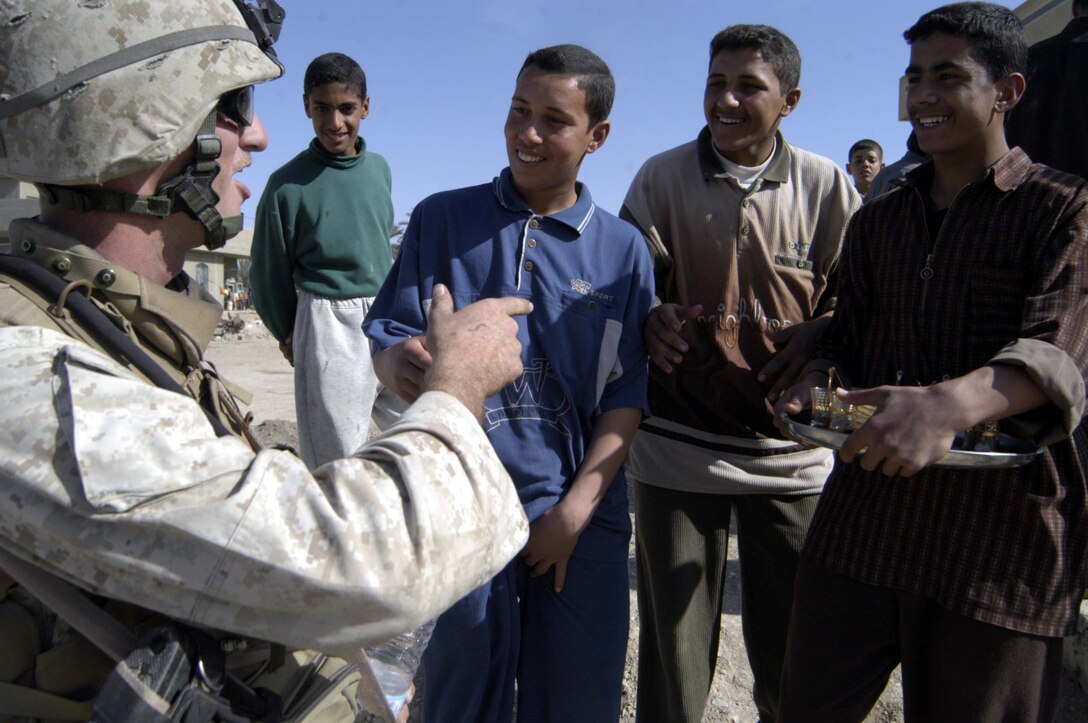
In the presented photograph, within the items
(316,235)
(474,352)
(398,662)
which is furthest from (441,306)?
(316,235)

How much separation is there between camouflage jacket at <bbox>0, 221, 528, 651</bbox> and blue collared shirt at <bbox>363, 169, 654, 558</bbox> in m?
0.96

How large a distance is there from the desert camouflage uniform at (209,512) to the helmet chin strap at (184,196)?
309 millimetres

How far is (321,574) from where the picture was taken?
1079 millimetres

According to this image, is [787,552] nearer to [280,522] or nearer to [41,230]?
[280,522]

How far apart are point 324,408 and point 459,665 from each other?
2.66 m

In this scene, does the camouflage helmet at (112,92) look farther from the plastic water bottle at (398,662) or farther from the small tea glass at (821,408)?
the small tea glass at (821,408)

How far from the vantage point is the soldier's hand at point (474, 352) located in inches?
55.6

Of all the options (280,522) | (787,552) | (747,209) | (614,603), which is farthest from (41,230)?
(787,552)

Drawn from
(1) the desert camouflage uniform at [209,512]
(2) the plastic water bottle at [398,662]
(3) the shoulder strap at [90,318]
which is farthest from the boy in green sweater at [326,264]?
(1) the desert camouflage uniform at [209,512]

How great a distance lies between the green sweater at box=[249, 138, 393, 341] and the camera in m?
4.54

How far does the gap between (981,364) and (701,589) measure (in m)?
1.16

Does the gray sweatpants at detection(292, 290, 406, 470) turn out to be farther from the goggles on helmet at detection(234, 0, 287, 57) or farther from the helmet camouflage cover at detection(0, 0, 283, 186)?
the helmet camouflage cover at detection(0, 0, 283, 186)

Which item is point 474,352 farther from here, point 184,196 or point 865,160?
point 865,160

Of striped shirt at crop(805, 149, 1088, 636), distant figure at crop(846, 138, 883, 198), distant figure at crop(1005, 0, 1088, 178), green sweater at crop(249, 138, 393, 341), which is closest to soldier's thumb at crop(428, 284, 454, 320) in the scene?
striped shirt at crop(805, 149, 1088, 636)
